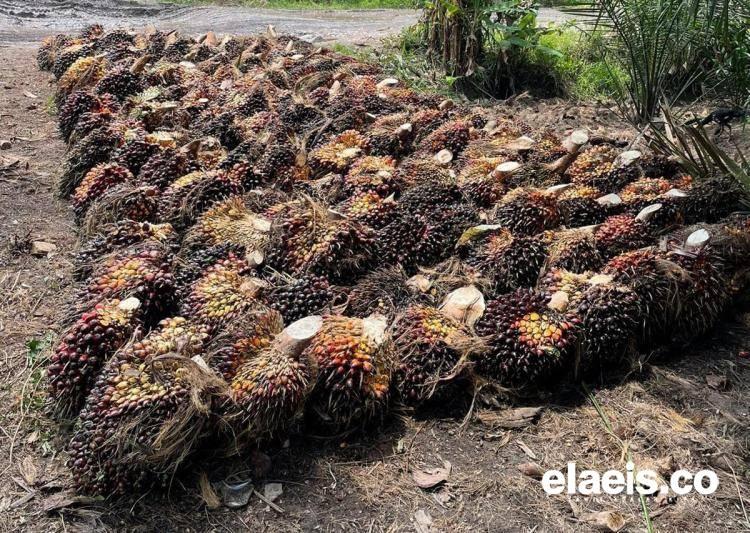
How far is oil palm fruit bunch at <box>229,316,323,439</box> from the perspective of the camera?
1.95 metres

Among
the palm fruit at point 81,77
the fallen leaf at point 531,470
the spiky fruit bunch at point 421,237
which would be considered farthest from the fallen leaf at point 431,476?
the palm fruit at point 81,77

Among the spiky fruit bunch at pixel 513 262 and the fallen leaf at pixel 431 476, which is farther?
the spiky fruit bunch at pixel 513 262

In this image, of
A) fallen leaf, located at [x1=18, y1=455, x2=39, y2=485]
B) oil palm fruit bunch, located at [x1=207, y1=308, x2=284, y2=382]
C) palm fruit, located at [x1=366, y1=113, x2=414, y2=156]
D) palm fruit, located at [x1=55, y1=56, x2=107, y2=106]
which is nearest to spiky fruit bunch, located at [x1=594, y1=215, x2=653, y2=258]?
palm fruit, located at [x1=366, y1=113, x2=414, y2=156]

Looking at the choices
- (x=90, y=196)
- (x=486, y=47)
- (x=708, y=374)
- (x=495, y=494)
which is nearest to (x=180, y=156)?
(x=90, y=196)

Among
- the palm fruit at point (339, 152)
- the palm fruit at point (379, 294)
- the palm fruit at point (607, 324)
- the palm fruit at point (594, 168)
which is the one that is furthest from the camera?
the palm fruit at point (339, 152)

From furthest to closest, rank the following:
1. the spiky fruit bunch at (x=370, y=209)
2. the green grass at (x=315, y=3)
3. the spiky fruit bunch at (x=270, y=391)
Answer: the green grass at (x=315, y=3) → the spiky fruit bunch at (x=370, y=209) → the spiky fruit bunch at (x=270, y=391)

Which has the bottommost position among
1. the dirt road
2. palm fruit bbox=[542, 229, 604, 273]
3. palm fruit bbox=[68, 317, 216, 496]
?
palm fruit bbox=[68, 317, 216, 496]

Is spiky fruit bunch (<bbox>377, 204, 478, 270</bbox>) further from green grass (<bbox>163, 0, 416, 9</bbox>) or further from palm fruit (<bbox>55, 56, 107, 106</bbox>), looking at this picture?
green grass (<bbox>163, 0, 416, 9</bbox>)

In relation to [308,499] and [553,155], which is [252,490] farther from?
[553,155]

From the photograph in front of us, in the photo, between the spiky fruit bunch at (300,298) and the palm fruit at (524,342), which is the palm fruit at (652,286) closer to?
the palm fruit at (524,342)

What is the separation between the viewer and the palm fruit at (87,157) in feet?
12.1

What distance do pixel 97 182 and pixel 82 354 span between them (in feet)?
5.05

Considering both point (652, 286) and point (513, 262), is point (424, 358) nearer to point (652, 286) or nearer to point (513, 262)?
point (513, 262)

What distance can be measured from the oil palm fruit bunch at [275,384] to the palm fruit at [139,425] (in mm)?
113
